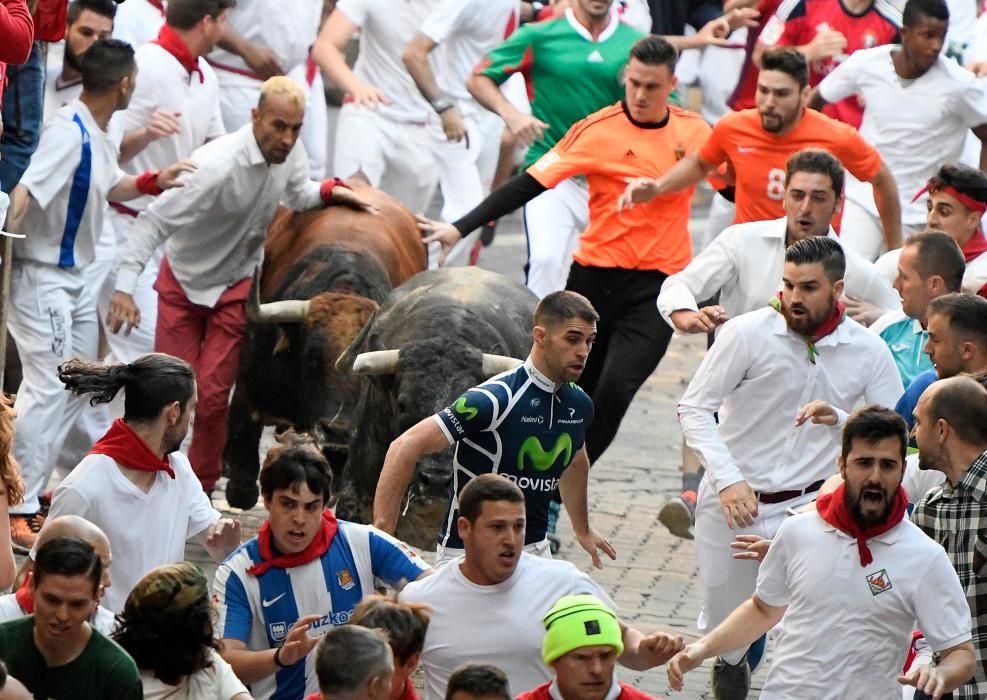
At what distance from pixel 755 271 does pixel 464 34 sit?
5.58 metres

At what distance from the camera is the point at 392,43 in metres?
14.2

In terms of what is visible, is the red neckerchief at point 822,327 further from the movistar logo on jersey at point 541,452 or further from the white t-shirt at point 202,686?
the white t-shirt at point 202,686

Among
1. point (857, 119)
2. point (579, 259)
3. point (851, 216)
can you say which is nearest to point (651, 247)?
point (579, 259)

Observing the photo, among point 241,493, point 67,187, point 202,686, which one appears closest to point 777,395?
point 202,686

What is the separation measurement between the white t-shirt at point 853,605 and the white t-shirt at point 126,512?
6.85ft

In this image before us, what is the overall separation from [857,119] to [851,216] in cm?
108

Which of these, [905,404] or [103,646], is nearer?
[103,646]

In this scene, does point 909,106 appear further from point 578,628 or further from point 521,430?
point 578,628

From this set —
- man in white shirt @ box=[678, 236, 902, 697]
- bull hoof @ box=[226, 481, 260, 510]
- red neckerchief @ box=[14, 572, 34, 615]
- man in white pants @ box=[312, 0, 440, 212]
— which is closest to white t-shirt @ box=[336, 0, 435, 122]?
man in white pants @ box=[312, 0, 440, 212]

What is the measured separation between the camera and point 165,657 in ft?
19.0

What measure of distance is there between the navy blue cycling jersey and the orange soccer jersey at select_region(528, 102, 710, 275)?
129 inches

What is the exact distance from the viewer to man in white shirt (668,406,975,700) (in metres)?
6.54

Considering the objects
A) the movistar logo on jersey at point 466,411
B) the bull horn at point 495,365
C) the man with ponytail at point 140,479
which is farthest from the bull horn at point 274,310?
the man with ponytail at point 140,479

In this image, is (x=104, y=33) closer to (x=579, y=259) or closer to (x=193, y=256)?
(x=193, y=256)
